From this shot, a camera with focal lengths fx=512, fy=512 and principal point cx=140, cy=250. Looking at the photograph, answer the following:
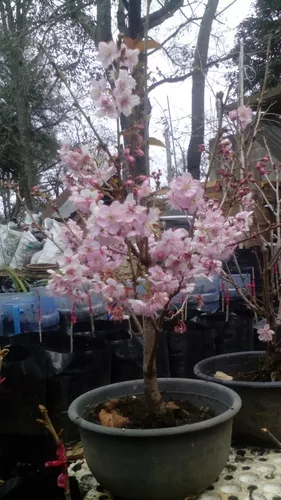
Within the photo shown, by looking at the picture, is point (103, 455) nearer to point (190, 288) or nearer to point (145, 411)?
point (145, 411)

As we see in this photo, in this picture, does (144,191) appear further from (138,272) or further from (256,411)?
(256,411)

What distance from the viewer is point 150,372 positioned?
1.62m

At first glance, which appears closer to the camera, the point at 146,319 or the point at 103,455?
the point at 103,455

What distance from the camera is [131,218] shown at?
1.18 metres

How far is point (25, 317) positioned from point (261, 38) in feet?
25.1

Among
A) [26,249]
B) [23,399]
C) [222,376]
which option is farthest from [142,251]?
[26,249]

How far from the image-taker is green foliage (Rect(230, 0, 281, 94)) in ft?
28.8

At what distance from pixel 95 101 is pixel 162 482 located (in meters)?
1.04

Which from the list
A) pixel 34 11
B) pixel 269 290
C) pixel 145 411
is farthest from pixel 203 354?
pixel 34 11

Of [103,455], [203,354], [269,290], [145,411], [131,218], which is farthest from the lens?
[203,354]

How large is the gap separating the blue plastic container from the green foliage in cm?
661

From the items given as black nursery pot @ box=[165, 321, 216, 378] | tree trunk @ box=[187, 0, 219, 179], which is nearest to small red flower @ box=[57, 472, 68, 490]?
black nursery pot @ box=[165, 321, 216, 378]

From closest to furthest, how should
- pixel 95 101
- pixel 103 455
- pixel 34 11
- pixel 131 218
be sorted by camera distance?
pixel 131 218
pixel 95 101
pixel 103 455
pixel 34 11

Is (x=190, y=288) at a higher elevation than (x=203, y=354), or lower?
higher
